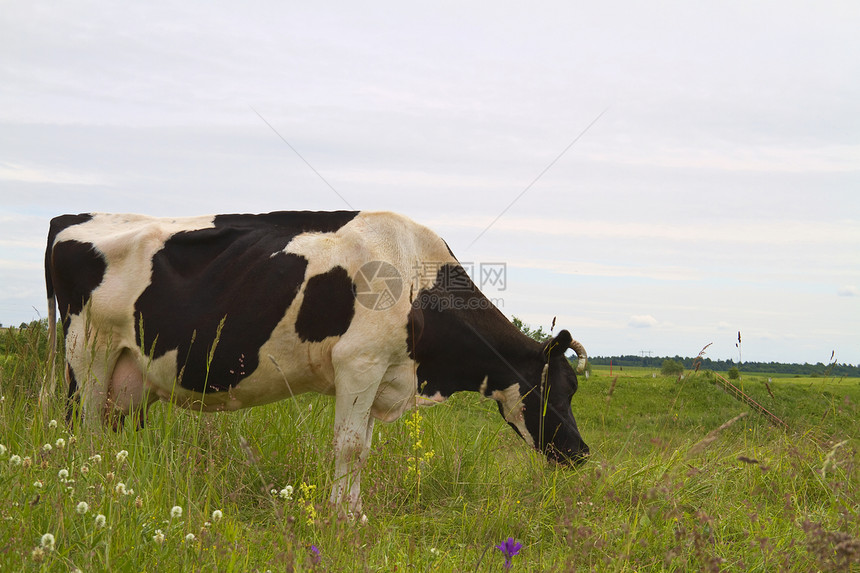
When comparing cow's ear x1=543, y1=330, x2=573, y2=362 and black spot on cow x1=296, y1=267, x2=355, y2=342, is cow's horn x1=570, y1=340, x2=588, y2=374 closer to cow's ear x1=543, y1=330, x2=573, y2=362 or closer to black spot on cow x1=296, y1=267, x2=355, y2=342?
cow's ear x1=543, y1=330, x2=573, y2=362

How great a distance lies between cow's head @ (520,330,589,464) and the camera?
6.18 metres

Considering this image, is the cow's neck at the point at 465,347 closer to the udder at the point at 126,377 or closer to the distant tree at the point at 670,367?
the udder at the point at 126,377

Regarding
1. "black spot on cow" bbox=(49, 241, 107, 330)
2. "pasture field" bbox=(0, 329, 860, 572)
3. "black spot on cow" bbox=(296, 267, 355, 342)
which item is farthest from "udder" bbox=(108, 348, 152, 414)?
"black spot on cow" bbox=(296, 267, 355, 342)

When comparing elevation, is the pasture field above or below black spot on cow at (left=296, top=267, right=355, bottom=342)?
below

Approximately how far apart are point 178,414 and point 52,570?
3.62 m

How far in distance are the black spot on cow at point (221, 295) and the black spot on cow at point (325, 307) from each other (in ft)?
0.44

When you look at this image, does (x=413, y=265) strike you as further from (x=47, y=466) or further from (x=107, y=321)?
(x=47, y=466)

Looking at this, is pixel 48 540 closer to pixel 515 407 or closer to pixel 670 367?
pixel 515 407

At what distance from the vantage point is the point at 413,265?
18.8ft

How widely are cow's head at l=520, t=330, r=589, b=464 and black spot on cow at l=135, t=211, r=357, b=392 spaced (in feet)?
7.17

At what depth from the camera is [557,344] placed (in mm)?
6277

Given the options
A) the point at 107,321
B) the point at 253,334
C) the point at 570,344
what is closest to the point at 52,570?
the point at 253,334

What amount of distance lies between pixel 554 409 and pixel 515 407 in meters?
0.35

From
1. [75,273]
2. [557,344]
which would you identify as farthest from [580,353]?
[75,273]
